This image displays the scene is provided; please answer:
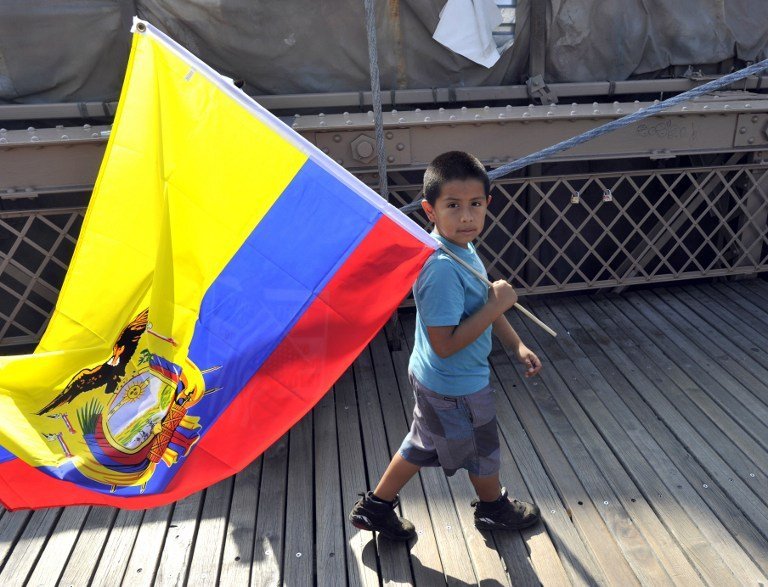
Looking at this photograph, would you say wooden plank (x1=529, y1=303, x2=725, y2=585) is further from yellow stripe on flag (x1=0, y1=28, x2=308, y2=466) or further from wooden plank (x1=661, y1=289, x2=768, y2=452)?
yellow stripe on flag (x1=0, y1=28, x2=308, y2=466)

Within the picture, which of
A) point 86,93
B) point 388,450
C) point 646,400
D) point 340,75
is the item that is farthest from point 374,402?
point 86,93

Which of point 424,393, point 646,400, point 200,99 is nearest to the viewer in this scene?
point 200,99

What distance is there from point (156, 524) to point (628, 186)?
4328mm

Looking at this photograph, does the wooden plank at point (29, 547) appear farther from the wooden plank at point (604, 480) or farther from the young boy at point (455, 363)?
the wooden plank at point (604, 480)

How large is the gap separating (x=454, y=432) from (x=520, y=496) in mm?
774

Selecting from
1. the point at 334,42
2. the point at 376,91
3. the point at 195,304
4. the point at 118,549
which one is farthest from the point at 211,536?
the point at 334,42

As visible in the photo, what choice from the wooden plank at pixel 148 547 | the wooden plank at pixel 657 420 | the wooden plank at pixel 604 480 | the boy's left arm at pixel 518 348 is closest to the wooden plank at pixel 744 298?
the wooden plank at pixel 657 420

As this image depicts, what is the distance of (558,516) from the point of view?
8.96ft

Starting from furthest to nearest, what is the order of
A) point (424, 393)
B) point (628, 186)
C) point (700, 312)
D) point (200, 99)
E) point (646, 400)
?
point (628, 186)
point (700, 312)
point (646, 400)
point (424, 393)
point (200, 99)

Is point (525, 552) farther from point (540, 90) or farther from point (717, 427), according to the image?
point (540, 90)

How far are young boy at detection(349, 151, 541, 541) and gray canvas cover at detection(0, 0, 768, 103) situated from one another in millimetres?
2150

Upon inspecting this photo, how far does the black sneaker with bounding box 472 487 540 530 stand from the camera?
8.51 feet

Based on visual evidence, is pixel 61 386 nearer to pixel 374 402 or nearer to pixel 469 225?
pixel 469 225

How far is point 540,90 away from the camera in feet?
Answer: 13.7
